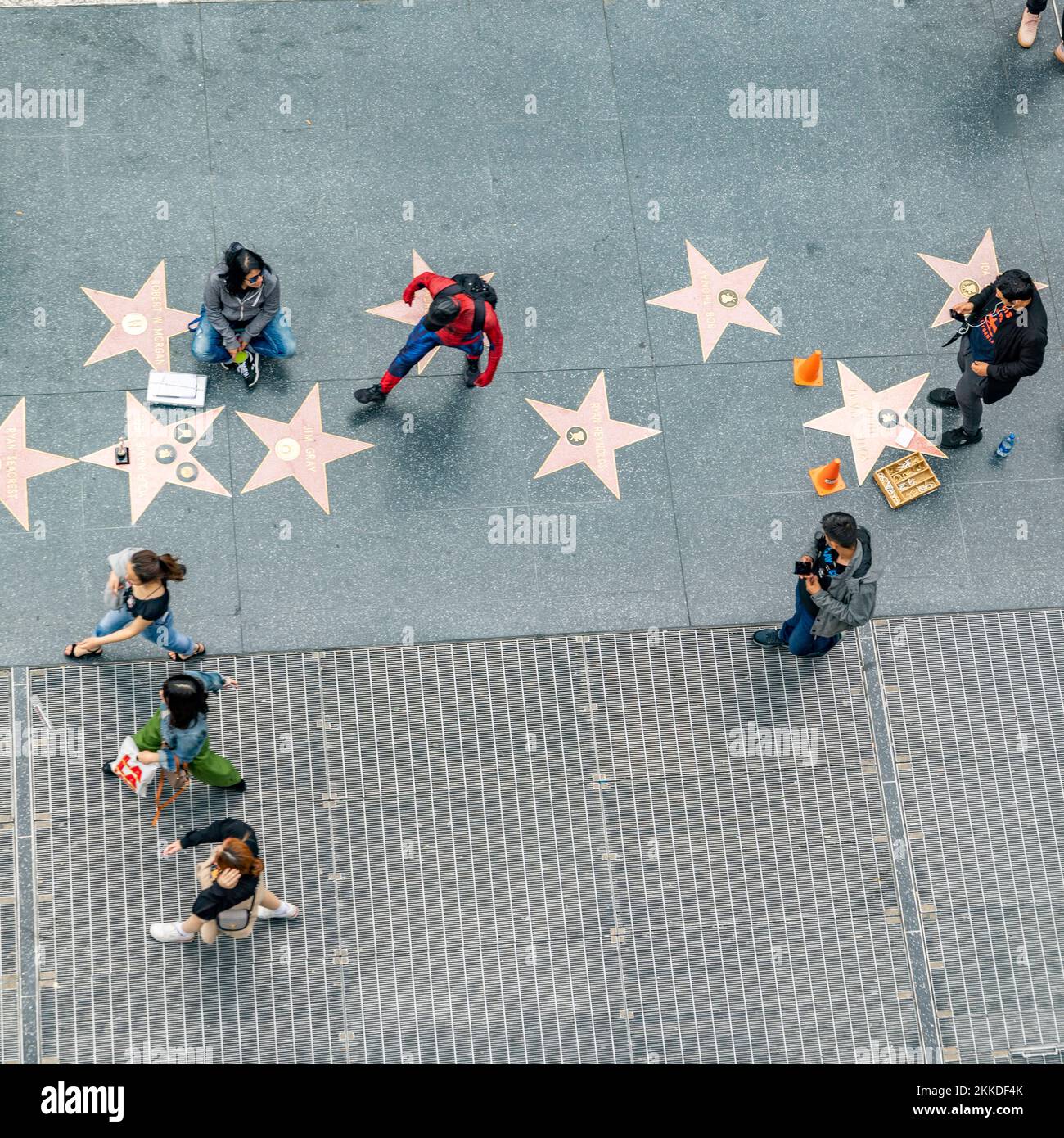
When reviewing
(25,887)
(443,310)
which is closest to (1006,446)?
(443,310)

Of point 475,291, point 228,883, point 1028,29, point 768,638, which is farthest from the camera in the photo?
point 1028,29

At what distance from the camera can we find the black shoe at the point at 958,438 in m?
10.1

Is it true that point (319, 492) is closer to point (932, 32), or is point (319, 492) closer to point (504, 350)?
point (504, 350)

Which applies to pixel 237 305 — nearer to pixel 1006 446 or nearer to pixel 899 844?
pixel 1006 446

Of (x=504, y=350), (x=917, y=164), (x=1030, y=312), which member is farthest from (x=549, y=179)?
(x=1030, y=312)

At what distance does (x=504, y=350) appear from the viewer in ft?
34.0

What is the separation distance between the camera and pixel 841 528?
319 inches

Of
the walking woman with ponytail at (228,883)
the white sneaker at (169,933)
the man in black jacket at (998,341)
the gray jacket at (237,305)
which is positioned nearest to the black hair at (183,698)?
the walking woman with ponytail at (228,883)

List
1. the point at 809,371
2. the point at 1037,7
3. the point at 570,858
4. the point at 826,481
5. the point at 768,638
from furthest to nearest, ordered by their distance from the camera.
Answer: the point at 1037,7 → the point at 809,371 → the point at 826,481 → the point at 768,638 → the point at 570,858

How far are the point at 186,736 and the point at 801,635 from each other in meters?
4.42

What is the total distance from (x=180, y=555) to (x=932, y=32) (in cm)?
847

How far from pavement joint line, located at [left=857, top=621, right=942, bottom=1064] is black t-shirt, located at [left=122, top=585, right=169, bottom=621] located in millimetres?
5268

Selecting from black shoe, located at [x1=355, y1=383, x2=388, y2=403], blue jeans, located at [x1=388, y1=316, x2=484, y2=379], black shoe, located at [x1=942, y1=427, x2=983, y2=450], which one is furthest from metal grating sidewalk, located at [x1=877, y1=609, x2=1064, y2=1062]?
black shoe, located at [x1=355, y1=383, x2=388, y2=403]

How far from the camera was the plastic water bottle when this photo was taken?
1008cm
